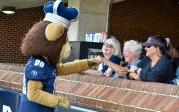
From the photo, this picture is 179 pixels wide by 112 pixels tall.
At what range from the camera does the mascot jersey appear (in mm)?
2965

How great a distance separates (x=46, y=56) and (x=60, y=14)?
30 cm

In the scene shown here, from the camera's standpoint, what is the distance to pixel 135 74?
13.6 feet

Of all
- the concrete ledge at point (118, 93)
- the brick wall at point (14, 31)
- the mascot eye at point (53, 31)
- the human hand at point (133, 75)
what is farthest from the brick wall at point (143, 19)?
the mascot eye at point (53, 31)

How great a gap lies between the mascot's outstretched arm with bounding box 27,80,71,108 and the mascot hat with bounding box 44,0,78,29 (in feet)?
1.45

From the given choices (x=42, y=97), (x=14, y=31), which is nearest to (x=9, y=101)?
(x=42, y=97)

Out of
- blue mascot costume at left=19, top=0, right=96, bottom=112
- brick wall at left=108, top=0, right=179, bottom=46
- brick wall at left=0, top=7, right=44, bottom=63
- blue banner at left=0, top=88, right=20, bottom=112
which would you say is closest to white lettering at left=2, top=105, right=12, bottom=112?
blue banner at left=0, top=88, right=20, bottom=112

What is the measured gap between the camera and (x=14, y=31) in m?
13.5

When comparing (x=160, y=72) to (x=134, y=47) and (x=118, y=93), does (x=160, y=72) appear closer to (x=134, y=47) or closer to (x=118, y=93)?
(x=118, y=93)

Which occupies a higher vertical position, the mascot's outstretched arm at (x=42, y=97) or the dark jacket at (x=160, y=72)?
the dark jacket at (x=160, y=72)

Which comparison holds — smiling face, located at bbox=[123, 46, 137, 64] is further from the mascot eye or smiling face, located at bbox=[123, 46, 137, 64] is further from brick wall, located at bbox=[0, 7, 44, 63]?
brick wall, located at bbox=[0, 7, 44, 63]

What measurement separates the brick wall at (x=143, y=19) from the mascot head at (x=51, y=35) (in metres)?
7.78

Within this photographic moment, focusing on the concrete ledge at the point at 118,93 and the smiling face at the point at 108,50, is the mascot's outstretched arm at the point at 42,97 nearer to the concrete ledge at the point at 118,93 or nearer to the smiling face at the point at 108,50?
the concrete ledge at the point at 118,93

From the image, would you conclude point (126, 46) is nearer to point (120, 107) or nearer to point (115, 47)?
point (115, 47)

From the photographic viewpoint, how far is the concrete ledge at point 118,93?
9.70ft
